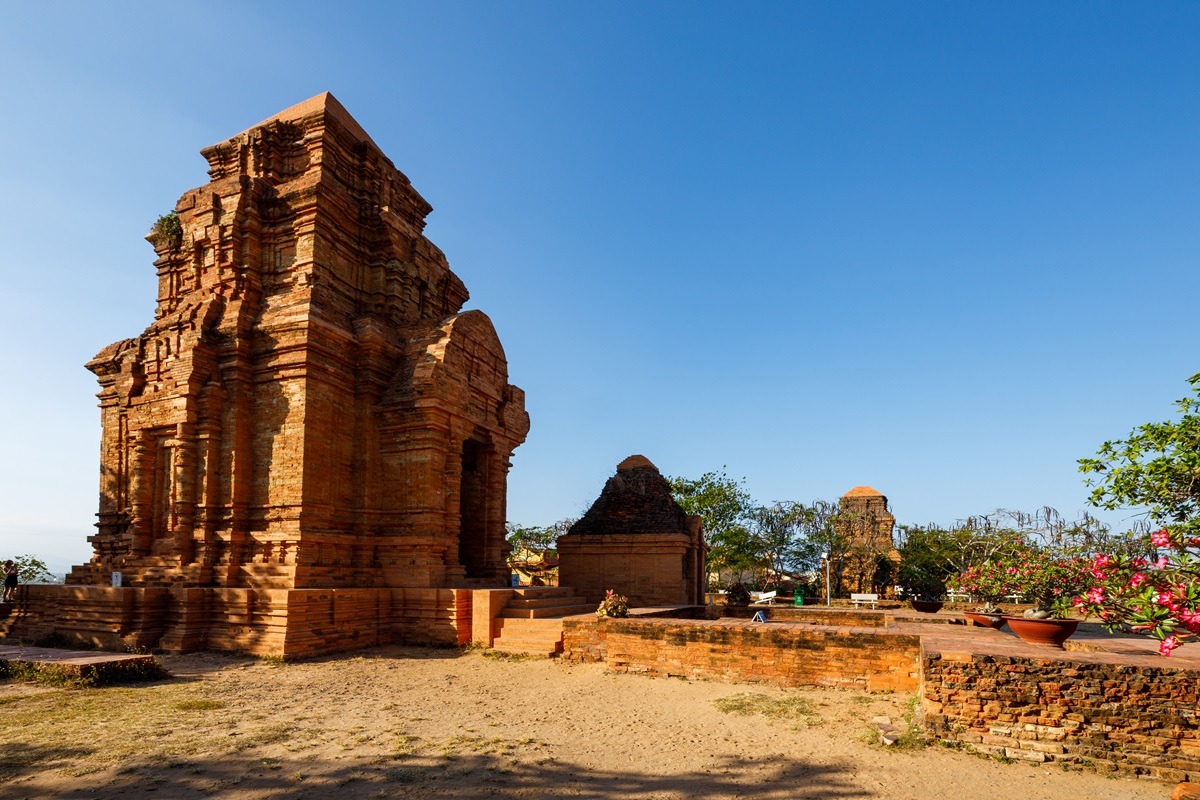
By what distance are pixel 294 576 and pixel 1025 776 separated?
1059 cm

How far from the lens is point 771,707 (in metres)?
8.11

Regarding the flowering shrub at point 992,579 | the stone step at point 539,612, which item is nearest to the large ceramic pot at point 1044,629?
the flowering shrub at point 992,579

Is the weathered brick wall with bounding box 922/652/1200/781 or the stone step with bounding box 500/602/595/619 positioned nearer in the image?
the weathered brick wall with bounding box 922/652/1200/781

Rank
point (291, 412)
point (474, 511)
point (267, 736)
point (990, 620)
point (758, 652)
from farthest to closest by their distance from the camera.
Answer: point (474, 511) → point (291, 412) → point (990, 620) → point (758, 652) → point (267, 736)

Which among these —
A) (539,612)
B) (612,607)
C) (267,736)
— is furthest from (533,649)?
(267,736)

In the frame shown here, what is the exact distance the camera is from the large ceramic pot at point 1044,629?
301 inches

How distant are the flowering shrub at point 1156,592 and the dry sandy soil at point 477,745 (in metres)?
1.34

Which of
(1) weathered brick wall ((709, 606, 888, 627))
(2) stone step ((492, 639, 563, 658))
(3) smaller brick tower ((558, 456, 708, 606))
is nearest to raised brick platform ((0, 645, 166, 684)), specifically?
(2) stone step ((492, 639, 563, 658))

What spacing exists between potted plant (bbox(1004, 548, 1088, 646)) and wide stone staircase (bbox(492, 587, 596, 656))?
6.65 meters

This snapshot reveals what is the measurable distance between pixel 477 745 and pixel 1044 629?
627 centimetres

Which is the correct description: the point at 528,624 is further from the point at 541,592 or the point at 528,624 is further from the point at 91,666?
the point at 91,666

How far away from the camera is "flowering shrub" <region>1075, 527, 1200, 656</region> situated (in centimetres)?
529

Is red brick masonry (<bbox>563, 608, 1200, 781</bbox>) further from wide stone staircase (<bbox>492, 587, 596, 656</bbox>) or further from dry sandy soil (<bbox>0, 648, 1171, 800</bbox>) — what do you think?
wide stone staircase (<bbox>492, 587, 596, 656</bbox>)

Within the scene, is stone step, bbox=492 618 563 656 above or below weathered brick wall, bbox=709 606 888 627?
above
